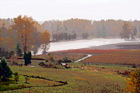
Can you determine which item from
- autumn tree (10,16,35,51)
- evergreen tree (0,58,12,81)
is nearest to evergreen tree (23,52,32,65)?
evergreen tree (0,58,12,81)

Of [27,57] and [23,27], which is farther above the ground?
[23,27]

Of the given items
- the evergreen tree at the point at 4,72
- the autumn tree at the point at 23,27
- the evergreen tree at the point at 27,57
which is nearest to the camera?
the evergreen tree at the point at 4,72

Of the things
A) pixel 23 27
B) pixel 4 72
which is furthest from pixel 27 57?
pixel 23 27

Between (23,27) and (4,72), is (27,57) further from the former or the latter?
(23,27)

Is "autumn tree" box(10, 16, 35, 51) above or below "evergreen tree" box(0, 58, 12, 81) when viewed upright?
above

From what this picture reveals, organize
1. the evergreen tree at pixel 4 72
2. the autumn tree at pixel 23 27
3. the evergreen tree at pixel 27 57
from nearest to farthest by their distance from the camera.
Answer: the evergreen tree at pixel 4 72
the evergreen tree at pixel 27 57
the autumn tree at pixel 23 27

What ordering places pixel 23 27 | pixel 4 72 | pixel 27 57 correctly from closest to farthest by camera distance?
pixel 4 72 → pixel 27 57 → pixel 23 27

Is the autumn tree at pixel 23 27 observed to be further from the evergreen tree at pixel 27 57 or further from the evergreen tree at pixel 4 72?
the evergreen tree at pixel 4 72

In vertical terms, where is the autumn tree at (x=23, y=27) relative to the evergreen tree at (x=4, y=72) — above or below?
above

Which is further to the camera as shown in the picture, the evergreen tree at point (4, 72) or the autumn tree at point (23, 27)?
the autumn tree at point (23, 27)

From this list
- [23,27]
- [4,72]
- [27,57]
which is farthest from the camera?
[23,27]

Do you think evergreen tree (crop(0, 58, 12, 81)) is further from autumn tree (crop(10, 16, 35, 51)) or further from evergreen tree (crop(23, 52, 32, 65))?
autumn tree (crop(10, 16, 35, 51))

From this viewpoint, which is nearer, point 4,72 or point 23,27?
point 4,72

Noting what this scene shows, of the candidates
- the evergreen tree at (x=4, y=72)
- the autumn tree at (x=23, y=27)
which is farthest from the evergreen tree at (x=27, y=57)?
the autumn tree at (x=23, y=27)
